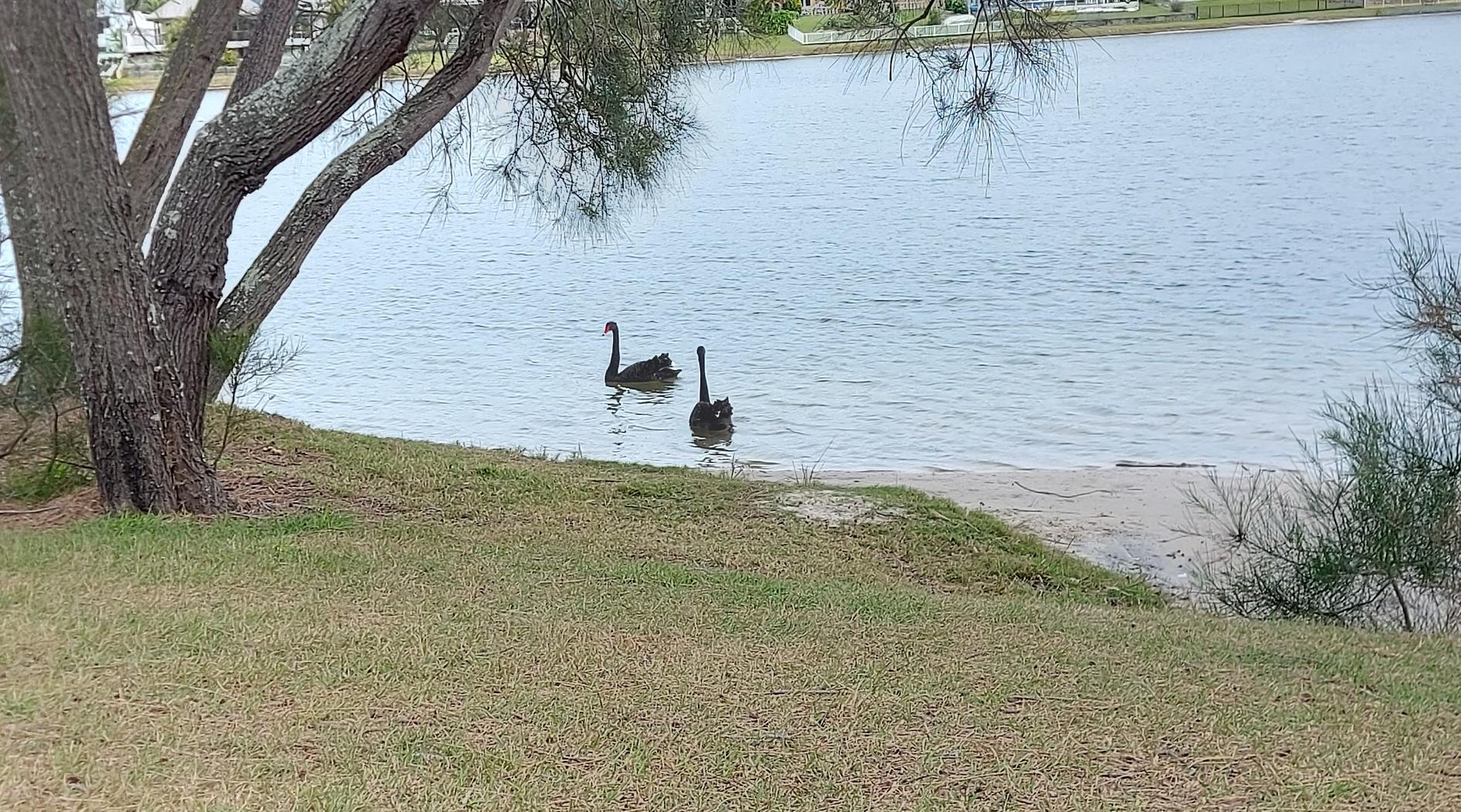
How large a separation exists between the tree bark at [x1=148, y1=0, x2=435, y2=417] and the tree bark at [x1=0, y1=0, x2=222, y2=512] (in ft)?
0.87

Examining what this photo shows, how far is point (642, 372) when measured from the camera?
12.7m

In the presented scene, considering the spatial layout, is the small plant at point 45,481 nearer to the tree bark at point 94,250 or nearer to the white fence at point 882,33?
the tree bark at point 94,250

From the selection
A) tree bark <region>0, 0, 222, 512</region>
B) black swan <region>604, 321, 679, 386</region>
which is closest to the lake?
black swan <region>604, 321, 679, 386</region>

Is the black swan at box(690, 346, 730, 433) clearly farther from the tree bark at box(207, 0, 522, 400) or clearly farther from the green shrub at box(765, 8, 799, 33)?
the tree bark at box(207, 0, 522, 400)

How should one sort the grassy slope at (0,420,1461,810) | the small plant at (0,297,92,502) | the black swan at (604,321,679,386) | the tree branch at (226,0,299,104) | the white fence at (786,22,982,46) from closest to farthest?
the grassy slope at (0,420,1461,810), the small plant at (0,297,92,502), the white fence at (786,22,982,46), the tree branch at (226,0,299,104), the black swan at (604,321,679,386)

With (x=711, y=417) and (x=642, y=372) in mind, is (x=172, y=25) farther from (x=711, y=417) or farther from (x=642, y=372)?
(x=642, y=372)

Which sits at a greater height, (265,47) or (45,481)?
(265,47)

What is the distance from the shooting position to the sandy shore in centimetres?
703

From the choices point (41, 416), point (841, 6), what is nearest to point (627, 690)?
point (41, 416)

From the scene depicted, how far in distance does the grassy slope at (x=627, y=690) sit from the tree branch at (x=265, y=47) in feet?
7.86

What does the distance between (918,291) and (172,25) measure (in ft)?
34.0

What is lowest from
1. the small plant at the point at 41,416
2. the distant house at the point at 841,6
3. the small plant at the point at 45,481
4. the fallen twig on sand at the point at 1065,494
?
the fallen twig on sand at the point at 1065,494

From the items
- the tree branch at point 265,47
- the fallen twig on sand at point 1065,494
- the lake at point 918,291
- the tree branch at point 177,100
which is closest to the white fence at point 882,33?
the lake at point 918,291

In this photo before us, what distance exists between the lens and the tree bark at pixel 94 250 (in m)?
4.19
